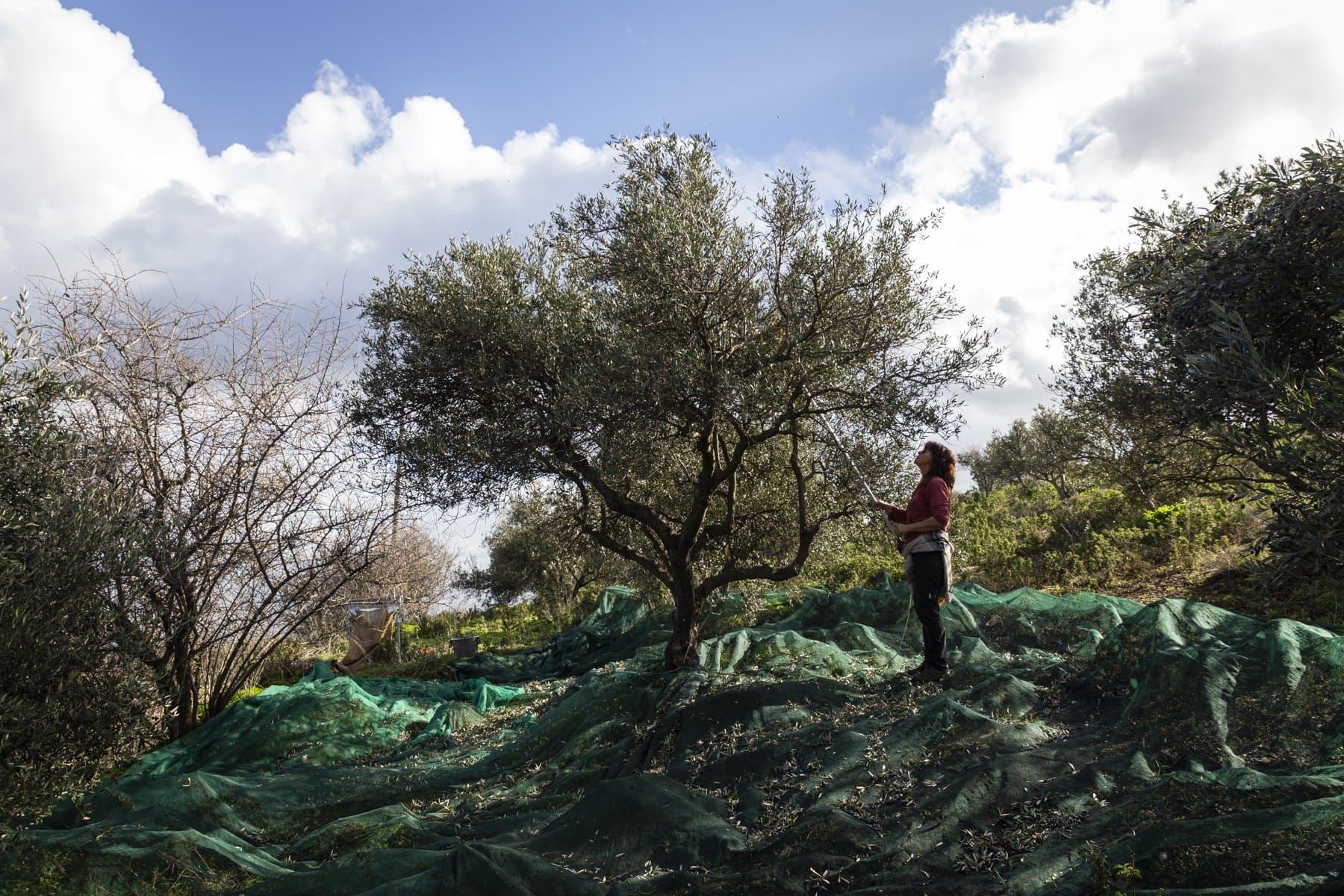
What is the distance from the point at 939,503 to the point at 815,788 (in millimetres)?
3219

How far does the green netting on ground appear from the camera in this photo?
4484mm

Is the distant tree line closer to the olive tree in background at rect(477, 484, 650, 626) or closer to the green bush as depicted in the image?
the olive tree in background at rect(477, 484, 650, 626)

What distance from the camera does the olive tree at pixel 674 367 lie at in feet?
28.4

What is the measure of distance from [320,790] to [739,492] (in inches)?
249

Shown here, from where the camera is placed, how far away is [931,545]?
8031 millimetres

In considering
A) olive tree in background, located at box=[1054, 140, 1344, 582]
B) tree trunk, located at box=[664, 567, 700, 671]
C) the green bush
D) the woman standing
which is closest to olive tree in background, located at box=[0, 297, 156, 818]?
tree trunk, located at box=[664, 567, 700, 671]

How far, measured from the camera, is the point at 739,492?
11.6 metres

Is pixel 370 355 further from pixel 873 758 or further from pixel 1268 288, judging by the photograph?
pixel 1268 288

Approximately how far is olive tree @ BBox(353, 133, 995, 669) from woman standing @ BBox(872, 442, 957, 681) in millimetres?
1049

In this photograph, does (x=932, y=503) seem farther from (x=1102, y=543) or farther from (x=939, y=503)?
(x=1102, y=543)

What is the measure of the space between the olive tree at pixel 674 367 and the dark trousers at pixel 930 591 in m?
1.76

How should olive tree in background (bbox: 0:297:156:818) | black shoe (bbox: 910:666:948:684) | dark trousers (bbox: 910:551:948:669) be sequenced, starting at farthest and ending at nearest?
black shoe (bbox: 910:666:948:684) < dark trousers (bbox: 910:551:948:669) < olive tree in background (bbox: 0:297:156:818)

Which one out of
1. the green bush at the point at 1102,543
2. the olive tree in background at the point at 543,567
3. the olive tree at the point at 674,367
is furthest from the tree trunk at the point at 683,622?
the green bush at the point at 1102,543

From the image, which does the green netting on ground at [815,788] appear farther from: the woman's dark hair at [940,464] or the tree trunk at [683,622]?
the woman's dark hair at [940,464]
